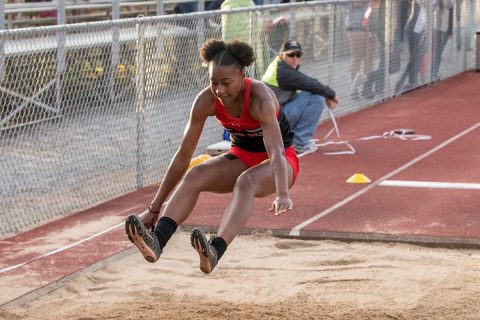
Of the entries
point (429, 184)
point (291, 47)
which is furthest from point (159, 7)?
point (429, 184)

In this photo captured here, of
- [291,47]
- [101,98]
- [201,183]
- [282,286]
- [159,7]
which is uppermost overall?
[159,7]

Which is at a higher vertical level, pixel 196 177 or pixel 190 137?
pixel 190 137

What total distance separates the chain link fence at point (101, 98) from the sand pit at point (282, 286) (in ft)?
5.29

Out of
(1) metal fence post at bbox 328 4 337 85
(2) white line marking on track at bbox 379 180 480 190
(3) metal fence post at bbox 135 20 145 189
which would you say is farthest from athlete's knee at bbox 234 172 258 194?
(1) metal fence post at bbox 328 4 337 85

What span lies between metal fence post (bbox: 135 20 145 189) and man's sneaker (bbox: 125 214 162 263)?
5.15 metres

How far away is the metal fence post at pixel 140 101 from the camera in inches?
473

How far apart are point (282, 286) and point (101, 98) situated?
3765 mm

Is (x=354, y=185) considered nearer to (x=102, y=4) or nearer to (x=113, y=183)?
(x=113, y=183)

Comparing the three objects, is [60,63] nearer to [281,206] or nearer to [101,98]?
[101,98]

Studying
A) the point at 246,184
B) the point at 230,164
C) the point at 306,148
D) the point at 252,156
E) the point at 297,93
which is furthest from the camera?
the point at 306,148

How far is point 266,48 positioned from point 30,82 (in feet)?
16.4

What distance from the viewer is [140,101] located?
1220 centimetres

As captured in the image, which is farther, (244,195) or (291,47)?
(291,47)

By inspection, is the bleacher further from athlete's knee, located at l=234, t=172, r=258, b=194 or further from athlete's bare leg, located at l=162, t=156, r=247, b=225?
athlete's knee, located at l=234, t=172, r=258, b=194
